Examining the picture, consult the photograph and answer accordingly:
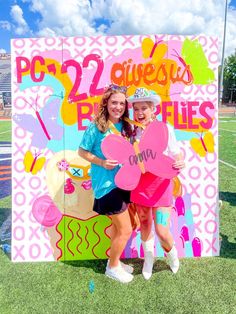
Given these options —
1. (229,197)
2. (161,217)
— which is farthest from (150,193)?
(229,197)

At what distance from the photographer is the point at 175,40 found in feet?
10.6

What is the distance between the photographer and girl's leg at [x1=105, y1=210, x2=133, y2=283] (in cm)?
289

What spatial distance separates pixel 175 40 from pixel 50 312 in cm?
262

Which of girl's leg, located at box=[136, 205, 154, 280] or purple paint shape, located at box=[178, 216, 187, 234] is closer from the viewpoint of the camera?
girl's leg, located at box=[136, 205, 154, 280]

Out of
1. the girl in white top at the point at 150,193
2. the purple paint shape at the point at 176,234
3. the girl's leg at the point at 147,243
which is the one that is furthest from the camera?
the purple paint shape at the point at 176,234

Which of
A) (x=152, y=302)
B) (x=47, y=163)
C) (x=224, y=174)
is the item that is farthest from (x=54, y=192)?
(x=224, y=174)

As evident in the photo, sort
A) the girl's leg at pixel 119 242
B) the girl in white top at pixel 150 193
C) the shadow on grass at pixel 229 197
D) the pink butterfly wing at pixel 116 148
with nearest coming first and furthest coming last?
the pink butterfly wing at pixel 116 148
the girl in white top at pixel 150 193
the girl's leg at pixel 119 242
the shadow on grass at pixel 229 197

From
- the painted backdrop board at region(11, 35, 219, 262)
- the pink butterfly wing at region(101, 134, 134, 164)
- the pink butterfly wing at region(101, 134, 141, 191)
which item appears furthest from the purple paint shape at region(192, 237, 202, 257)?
the pink butterfly wing at region(101, 134, 134, 164)

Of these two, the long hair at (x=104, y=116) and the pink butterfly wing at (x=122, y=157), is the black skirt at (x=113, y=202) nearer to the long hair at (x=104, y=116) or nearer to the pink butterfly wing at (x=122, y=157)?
the pink butterfly wing at (x=122, y=157)

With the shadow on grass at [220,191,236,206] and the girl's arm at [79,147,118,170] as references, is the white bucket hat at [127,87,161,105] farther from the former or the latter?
the shadow on grass at [220,191,236,206]

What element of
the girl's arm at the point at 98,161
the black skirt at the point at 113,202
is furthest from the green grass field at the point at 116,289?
the girl's arm at the point at 98,161

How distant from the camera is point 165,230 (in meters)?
2.97

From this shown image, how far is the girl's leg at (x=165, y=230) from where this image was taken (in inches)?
115

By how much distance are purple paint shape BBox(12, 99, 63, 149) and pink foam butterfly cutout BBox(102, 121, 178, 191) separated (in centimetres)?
86
